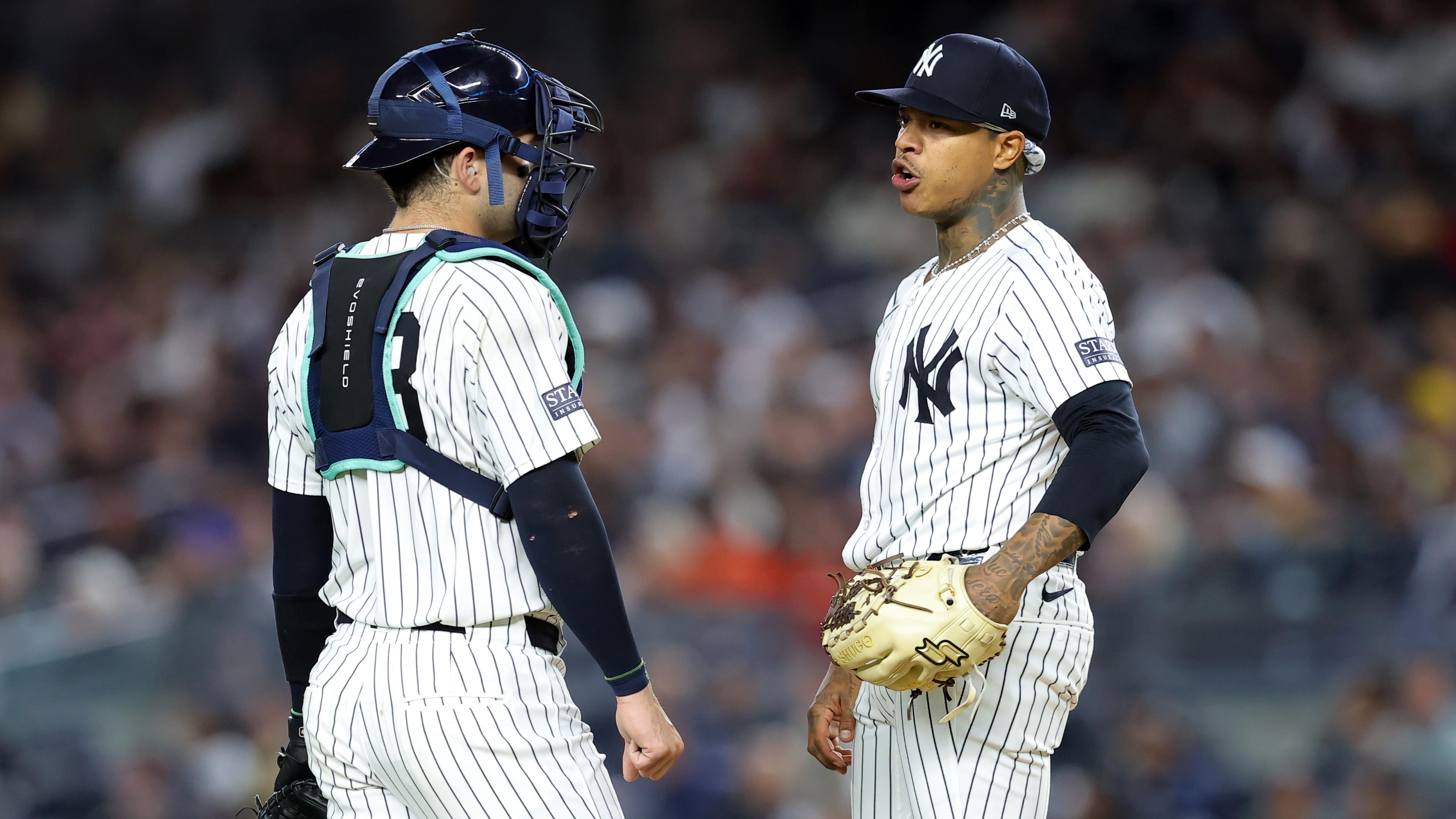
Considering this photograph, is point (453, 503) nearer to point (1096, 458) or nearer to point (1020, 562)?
point (1020, 562)

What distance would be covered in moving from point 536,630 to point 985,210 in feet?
3.95

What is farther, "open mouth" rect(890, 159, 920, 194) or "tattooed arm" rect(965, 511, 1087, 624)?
"open mouth" rect(890, 159, 920, 194)

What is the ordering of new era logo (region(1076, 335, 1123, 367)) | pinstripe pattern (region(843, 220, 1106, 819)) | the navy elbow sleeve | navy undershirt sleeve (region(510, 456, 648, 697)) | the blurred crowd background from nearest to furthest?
navy undershirt sleeve (region(510, 456, 648, 697))
new era logo (region(1076, 335, 1123, 367))
pinstripe pattern (region(843, 220, 1106, 819))
the navy elbow sleeve
the blurred crowd background

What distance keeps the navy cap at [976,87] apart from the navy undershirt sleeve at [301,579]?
136 cm

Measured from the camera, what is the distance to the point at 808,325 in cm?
809

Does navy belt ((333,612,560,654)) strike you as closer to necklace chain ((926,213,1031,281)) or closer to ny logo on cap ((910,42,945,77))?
necklace chain ((926,213,1031,281))

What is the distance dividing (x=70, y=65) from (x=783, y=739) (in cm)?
825

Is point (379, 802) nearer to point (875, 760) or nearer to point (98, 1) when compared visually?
point (875, 760)

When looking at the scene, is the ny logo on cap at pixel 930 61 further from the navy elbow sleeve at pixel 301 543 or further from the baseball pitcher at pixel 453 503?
the navy elbow sleeve at pixel 301 543

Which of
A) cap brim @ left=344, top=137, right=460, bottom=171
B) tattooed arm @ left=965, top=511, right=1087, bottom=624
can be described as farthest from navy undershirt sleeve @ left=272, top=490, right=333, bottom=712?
tattooed arm @ left=965, top=511, right=1087, bottom=624

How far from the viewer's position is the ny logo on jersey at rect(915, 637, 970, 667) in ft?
8.13

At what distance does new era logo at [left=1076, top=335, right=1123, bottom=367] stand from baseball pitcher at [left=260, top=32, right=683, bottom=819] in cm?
87

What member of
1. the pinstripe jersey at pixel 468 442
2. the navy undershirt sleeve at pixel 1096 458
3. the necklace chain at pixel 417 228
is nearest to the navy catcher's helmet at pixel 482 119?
the necklace chain at pixel 417 228

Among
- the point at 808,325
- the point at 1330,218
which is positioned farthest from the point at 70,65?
the point at 1330,218
